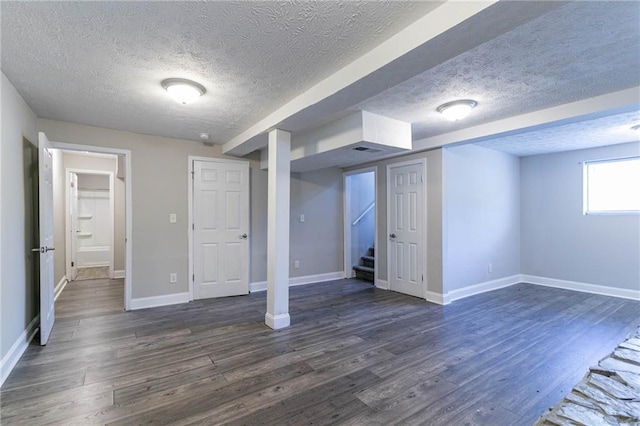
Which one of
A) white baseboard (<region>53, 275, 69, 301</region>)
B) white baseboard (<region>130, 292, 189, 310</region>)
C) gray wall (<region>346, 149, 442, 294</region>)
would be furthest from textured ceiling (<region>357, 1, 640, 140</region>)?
white baseboard (<region>53, 275, 69, 301</region>)

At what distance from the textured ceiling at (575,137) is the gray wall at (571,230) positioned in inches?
10.5

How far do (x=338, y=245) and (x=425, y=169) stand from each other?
2.27 meters

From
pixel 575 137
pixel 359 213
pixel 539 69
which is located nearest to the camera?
pixel 539 69

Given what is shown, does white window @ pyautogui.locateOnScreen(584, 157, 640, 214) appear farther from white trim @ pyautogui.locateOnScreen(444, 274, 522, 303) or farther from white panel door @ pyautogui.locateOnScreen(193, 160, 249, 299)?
white panel door @ pyautogui.locateOnScreen(193, 160, 249, 299)

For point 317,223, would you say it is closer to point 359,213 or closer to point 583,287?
point 359,213

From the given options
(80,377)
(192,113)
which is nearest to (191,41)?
(192,113)

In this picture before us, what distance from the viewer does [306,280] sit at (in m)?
5.50

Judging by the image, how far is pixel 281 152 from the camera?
338cm

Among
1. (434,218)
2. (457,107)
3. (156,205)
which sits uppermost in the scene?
(457,107)

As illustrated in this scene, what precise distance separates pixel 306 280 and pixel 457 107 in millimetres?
3765

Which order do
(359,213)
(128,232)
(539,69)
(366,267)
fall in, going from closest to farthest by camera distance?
(539,69) < (128,232) < (366,267) < (359,213)

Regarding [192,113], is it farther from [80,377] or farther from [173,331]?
[80,377]

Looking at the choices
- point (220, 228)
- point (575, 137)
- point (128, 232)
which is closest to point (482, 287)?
point (575, 137)

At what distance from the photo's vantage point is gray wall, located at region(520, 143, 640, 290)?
4609mm
